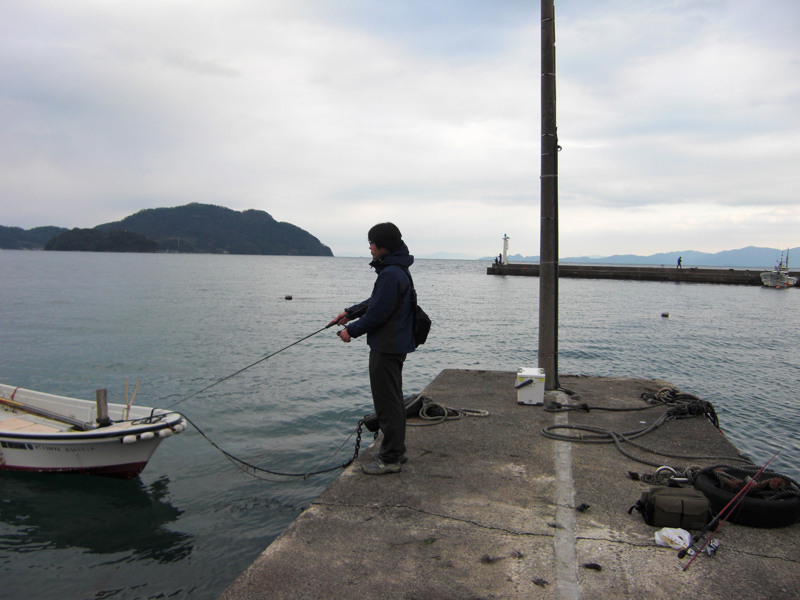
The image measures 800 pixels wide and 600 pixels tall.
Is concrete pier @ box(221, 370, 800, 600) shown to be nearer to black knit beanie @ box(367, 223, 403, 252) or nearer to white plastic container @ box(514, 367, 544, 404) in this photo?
white plastic container @ box(514, 367, 544, 404)

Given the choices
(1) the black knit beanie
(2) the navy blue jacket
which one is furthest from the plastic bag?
(1) the black knit beanie

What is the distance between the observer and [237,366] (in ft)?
50.4

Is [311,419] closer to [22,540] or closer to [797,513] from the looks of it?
[22,540]

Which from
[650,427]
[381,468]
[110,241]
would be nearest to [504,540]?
[381,468]

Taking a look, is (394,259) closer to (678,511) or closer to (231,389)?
(678,511)

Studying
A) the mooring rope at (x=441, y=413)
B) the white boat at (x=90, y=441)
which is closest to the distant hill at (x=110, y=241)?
the white boat at (x=90, y=441)

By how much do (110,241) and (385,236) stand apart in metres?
219

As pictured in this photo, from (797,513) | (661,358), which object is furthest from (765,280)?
(797,513)

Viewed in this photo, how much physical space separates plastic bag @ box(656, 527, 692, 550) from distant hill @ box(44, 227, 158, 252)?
212499mm

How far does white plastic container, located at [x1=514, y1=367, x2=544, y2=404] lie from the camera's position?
6.72 m

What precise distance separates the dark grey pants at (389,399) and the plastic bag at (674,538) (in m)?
2.16

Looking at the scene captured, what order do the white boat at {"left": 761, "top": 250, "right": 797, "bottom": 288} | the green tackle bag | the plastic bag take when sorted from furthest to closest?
the white boat at {"left": 761, "top": 250, "right": 797, "bottom": 288}, the green tackle bag, the plastic bag

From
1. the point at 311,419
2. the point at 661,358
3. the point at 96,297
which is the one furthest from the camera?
the point at 96,297

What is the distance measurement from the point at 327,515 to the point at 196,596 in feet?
6.06
